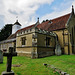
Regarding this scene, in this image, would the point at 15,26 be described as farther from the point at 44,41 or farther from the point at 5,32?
the point at 44,41

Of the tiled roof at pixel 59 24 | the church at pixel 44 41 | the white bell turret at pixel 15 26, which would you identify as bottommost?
the church at pixel 44 41

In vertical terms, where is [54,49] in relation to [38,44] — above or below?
below

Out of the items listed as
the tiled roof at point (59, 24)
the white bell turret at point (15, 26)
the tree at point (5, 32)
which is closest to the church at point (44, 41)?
the tiled roof at point (59, 24)

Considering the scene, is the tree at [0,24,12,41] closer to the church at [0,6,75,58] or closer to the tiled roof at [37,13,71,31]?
the church at [0,6,75,58]

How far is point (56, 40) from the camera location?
56.0 ft

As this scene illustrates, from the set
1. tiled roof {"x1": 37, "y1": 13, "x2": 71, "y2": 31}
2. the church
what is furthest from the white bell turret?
the church

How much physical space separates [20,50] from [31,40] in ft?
12.4

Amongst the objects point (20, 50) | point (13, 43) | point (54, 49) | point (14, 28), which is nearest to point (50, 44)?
point (54, 49)

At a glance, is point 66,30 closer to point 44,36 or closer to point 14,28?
point 44,36

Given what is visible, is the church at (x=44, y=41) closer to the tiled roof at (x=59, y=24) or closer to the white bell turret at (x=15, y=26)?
the tiled roof at (x=59, y=24)

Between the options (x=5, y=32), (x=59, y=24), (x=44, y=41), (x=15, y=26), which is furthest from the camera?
(x=5, y=32)

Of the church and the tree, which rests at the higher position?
the tree

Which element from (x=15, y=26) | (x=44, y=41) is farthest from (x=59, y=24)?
(x=15, y=26)

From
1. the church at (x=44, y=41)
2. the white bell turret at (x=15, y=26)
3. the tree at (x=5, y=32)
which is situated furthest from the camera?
the tree at (x=5, y=32)
